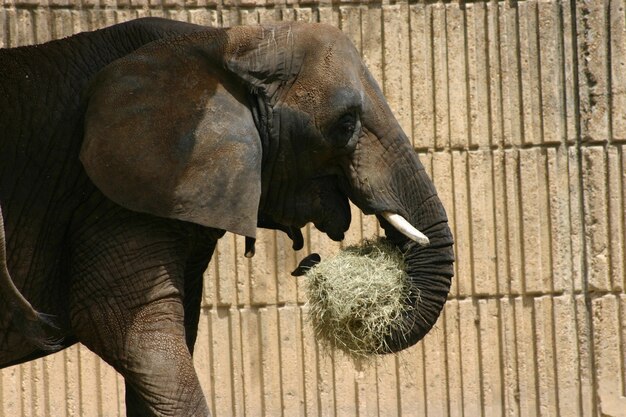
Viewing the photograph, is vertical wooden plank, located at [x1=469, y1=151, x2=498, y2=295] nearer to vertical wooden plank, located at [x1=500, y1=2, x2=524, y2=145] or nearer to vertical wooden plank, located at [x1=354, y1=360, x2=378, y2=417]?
vertical wooden plank, located at [x1=500, y1=2, x2=524, y2=145]

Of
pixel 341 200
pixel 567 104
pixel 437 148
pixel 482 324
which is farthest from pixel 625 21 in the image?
pixel 341 200

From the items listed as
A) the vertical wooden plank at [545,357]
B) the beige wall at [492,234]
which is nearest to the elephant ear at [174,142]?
the beige wall at [492,234]

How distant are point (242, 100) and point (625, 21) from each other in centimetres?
368

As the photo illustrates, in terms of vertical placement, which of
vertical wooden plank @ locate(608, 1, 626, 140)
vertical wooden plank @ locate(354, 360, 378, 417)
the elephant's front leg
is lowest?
vertical wooden plank @ locate(354, 360, 378, 417)

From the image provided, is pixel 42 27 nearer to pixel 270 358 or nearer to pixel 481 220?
pixel 270 358

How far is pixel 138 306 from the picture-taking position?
4.84 meters

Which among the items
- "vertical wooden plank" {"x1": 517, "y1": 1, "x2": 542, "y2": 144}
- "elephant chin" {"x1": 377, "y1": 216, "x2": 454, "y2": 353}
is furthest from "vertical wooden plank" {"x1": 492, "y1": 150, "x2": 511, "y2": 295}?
"elephant chin" {"x1": 377, "y1": 216, "x2": 454, "y2": 353}

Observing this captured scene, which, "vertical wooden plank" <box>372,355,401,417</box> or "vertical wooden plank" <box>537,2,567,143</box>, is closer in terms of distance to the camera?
"vertical wooden plank" <box>372,355,401,417</box>

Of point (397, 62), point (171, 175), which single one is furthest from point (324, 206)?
point (397, 62)

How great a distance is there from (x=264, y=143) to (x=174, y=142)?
13.9 inches

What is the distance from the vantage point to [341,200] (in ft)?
17.0

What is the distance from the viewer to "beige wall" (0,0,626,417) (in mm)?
7820

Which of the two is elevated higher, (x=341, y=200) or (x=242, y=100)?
(x=242, y=100)

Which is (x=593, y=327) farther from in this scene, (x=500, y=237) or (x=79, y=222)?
(x=79, y=222)
